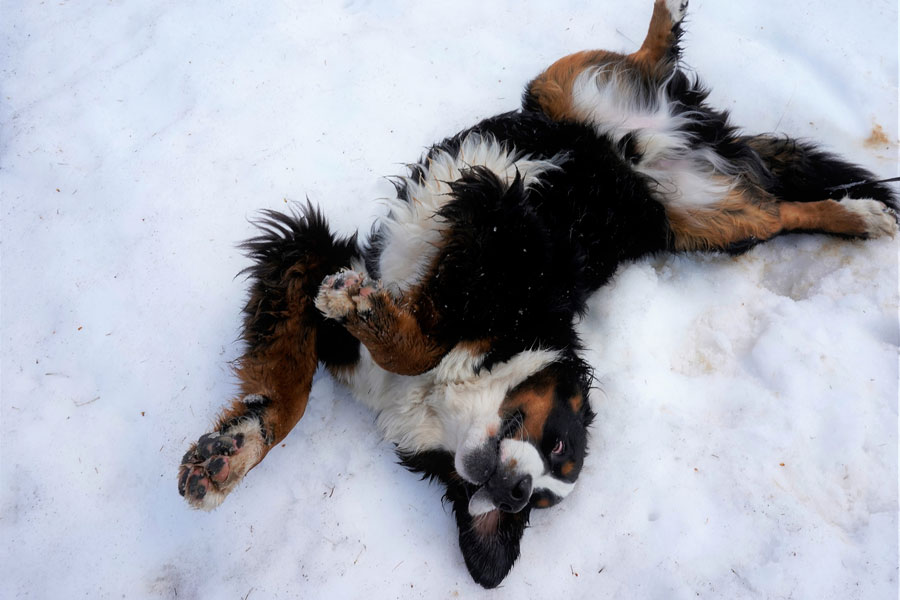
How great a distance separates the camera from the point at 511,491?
2.34 metres

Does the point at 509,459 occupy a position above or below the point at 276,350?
Answer: below

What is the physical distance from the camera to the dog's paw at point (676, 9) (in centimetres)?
328

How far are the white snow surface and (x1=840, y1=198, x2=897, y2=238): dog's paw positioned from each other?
89mm

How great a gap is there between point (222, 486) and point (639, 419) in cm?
201

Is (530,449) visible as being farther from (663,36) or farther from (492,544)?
(663,36)

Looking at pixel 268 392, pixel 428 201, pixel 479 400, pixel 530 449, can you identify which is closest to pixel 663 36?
pixel 428 201

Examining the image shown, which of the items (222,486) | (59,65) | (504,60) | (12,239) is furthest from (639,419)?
(59,65)

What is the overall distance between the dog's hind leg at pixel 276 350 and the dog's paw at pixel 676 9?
2314 mm

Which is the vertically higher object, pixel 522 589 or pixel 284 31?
pixel 284 31

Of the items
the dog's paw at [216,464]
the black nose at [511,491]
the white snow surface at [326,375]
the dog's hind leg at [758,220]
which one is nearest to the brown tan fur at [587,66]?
the white snow surface at [326,375]

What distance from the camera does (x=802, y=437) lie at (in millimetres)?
2879

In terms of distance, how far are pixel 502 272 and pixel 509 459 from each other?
0.78 meters

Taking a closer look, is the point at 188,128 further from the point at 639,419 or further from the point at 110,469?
the point at 639,419

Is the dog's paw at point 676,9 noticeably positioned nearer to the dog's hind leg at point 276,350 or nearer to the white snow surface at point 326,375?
the white snow surface at point 326,375
